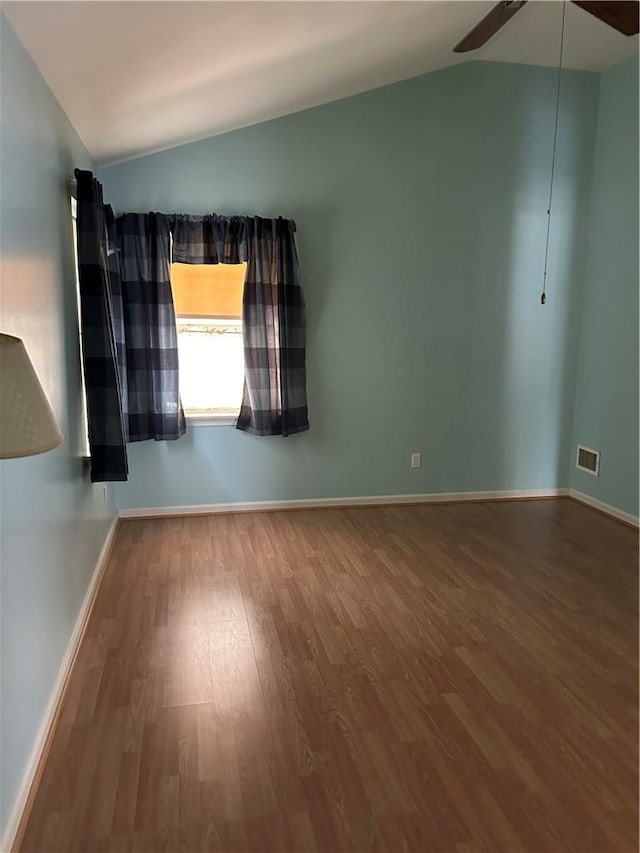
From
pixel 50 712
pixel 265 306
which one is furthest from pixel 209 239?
pixel 50 712

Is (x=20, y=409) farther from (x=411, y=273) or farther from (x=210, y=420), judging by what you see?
(x=411, y=273)

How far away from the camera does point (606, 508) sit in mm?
4320

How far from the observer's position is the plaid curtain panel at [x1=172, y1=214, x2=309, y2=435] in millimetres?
3812

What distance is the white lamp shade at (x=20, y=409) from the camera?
97cm

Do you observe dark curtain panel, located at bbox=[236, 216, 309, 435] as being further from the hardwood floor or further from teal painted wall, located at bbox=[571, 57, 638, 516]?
teal painted wall, located at bbox=[571, 57, 638, 516]

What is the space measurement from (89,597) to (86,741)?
1.01 meters

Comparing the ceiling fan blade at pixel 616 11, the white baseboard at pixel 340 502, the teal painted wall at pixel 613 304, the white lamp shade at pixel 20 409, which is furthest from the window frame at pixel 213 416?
the white lamp shade at pixel 20 409

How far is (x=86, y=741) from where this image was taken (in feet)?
6.44

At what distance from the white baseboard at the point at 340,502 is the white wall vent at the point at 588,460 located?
0.28 meters

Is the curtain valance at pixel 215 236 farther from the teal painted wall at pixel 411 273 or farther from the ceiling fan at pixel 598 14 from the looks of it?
the ceiling fan at pixel 598 14

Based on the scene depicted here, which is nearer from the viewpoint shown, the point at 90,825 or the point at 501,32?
the point at 90,825

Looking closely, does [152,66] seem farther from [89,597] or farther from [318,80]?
[89,597]

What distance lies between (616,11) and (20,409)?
3.22 metres

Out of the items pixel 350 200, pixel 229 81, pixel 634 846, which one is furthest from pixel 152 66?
pixel 634 846
